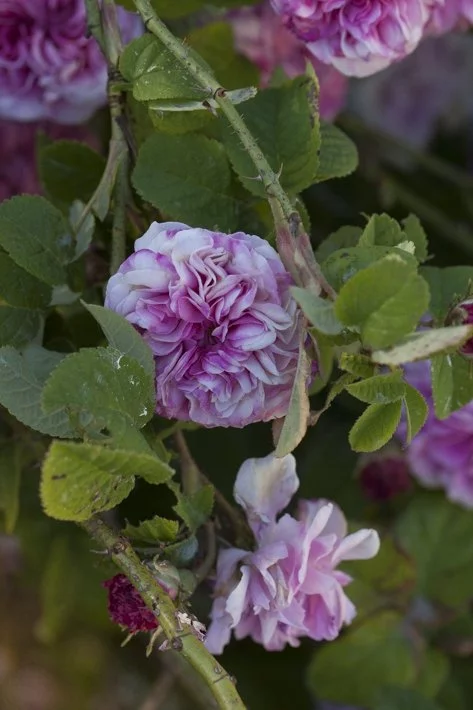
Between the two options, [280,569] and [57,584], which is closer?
[280,569]

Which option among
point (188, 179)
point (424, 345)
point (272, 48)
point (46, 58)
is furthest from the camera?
point (272, 48)

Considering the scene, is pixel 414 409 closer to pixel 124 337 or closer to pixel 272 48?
pixel 124 337

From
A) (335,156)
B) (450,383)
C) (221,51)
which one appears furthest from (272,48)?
(450,383)

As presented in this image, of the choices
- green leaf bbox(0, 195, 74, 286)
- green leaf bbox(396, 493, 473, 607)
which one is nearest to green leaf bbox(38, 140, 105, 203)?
green leaf bbox(0, 195, 74, 286)

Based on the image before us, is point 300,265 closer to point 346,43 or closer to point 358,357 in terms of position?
point 358,357

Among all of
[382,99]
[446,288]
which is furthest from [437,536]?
[382,99]

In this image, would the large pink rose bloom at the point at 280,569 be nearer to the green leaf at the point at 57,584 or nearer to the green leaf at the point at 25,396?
the green leaf at the point at 25,396

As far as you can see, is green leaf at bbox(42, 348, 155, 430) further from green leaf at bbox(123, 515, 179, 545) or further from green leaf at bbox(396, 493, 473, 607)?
green leaf at bbox(396, 493, 473, 607)

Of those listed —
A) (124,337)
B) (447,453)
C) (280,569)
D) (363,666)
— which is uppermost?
(124,337)
